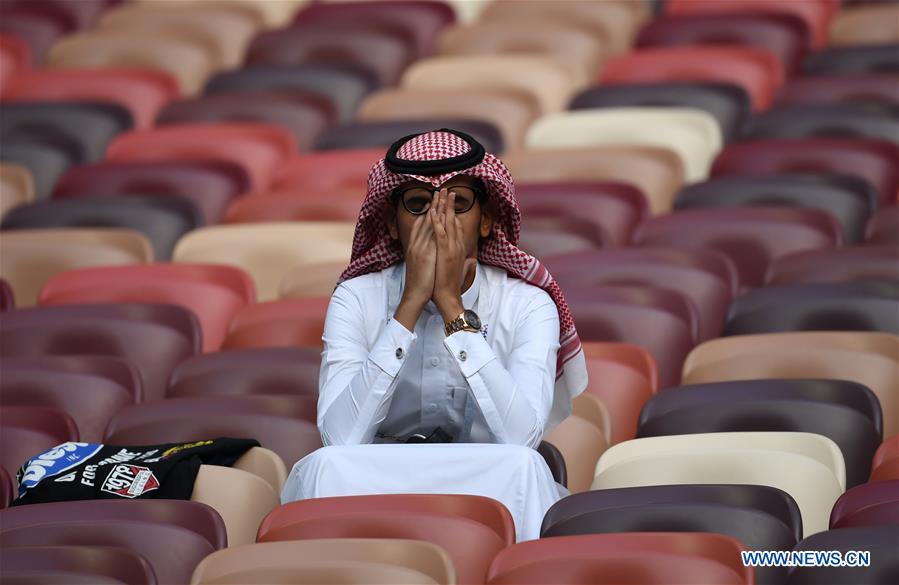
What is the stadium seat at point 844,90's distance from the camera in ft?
21.0

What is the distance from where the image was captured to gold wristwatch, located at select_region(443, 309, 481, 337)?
3117 millimetres

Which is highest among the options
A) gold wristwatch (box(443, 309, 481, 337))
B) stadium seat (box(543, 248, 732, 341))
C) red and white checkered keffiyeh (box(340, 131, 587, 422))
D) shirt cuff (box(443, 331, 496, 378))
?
red and white checkered keffiyeh (box(340, 131, 587, 422))

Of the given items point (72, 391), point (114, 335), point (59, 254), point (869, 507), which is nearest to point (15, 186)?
point (59, 254)

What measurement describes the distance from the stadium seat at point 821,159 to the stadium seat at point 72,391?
2648mm

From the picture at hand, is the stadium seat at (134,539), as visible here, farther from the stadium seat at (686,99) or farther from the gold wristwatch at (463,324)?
the stadium seat at (686,99)

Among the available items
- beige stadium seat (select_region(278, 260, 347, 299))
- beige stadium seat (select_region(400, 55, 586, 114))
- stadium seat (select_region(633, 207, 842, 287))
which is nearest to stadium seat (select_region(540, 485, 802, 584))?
beige stadium seat (select_region(278, 260, 347, 299))

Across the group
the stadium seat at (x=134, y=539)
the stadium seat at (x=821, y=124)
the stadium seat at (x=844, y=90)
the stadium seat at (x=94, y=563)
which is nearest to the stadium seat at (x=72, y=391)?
the stadium seat at (x=134, y=539)

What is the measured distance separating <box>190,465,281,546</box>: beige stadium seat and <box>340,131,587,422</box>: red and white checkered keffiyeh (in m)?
0.49

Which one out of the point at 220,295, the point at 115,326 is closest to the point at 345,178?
the point at 220,295

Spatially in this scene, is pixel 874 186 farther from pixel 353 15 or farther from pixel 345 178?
pixel 353 15

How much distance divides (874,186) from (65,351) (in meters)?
2.81

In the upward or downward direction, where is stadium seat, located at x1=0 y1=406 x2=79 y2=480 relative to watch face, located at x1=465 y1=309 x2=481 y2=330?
downward

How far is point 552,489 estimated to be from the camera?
9.98ft

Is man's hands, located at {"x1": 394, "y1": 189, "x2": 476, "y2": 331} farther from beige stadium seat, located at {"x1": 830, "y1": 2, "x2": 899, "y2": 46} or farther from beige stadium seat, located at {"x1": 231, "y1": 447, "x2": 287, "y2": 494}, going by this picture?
beige stadium seat, located at {"x1": 830, "y1": 2, "x2": 899, "y2": 46}
